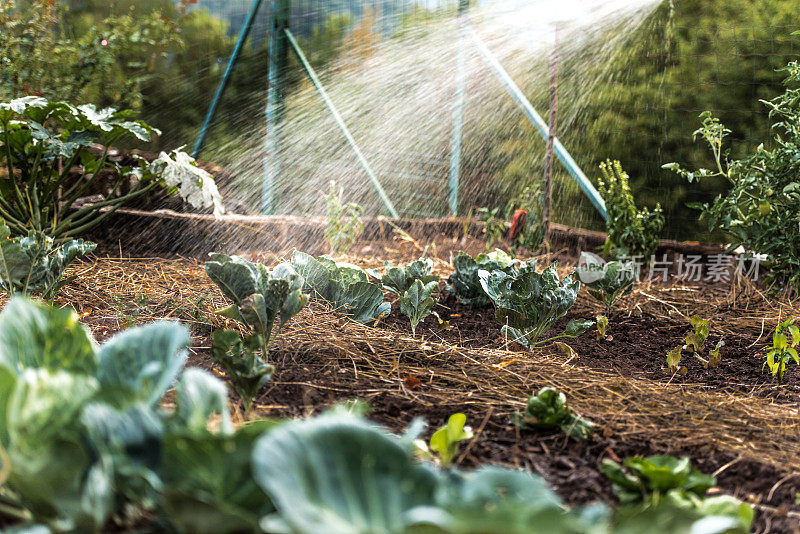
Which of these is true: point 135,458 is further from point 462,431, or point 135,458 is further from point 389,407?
point 389,407

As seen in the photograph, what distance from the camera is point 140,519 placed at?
742 mm

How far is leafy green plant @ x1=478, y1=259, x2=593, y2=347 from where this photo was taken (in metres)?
2.03

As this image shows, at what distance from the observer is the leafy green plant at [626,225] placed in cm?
353

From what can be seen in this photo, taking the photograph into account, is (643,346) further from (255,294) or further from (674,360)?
(255,294)

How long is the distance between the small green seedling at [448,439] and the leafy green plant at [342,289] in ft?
3.19

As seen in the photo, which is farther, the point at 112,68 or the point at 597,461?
the point at 112,68

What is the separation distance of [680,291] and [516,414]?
2096 mm

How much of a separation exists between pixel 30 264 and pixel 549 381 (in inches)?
62.6


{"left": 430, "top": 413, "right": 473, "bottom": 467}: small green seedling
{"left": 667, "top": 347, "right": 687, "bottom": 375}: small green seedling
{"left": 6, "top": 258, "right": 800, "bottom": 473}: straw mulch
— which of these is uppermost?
{"left": 430, "top": 413, "right": 473, "bottom": 467}: small green seedling

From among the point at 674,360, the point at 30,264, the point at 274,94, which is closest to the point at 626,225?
the point at 674,360

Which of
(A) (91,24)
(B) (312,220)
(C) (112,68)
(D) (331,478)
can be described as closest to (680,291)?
(B) (312,220)

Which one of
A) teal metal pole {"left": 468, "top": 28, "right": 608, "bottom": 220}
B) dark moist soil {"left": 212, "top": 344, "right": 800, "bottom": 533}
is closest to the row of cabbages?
dark moist soil {"left": 212, "top": 344, "right": 800, "bottom": 533}

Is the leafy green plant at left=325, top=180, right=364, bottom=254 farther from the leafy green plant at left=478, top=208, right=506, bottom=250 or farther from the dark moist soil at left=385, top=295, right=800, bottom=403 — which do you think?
the dark moist soil at left=385, top=295, right=800, bottom=403

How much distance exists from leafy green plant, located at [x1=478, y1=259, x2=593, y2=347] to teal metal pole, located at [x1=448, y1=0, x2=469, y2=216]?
10.0 ft
